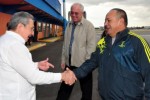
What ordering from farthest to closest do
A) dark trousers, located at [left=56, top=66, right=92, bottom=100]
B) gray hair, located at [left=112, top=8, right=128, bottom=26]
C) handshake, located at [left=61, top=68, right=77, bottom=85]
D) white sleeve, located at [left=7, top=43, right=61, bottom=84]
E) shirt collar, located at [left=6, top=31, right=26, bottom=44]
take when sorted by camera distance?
dark trousers, located at [left=56, top=66, right=92, bottom=100] → handshake, located at [left=61, top=68, right=77, bottom=85] → gray hair, located at [left=112, top=8, right=128, bottom=26] → shirt collar, located at [left=6, top=31, right=26, bottom=44] → white sleeve, located at [left=7, top=43, right=61, bottom=84]

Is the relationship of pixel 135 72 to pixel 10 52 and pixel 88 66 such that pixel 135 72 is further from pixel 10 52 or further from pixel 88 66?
pixel 10 52

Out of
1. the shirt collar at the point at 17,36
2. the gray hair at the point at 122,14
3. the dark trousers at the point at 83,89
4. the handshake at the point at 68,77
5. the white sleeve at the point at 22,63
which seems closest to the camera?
the white sleeve at the point at 22,63

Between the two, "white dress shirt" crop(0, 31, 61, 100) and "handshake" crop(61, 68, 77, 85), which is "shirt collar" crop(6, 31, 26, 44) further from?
"handshake" crop(61, 68, 77, 85)

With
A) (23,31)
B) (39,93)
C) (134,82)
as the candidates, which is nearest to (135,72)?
(134,82)

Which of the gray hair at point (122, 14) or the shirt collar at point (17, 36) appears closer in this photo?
the shirt collar at point (17, 36)

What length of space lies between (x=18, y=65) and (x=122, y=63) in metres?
1.17

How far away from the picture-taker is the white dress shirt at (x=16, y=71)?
3.63m

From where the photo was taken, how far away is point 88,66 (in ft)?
15.1

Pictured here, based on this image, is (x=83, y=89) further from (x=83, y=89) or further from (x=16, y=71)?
(x=16, y=71)

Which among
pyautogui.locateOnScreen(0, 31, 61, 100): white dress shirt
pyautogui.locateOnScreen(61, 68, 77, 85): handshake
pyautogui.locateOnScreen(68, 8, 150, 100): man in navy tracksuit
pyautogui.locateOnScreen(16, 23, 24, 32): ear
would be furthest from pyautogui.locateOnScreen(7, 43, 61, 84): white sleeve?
pyautogui.locateOnScreen(68, 8, 150, 100): man in navy tracksuit

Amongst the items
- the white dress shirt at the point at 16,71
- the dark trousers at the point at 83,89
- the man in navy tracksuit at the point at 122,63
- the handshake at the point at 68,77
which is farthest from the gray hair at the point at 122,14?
the dark trousers at the point at 83,89

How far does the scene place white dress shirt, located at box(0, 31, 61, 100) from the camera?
11.9 ft

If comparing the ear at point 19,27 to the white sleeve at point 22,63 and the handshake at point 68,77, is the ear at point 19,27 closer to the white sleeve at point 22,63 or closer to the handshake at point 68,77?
the white sleeve at point 22,63

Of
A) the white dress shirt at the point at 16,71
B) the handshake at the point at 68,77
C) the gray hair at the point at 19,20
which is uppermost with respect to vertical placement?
the gray hair at the point at 19,20
